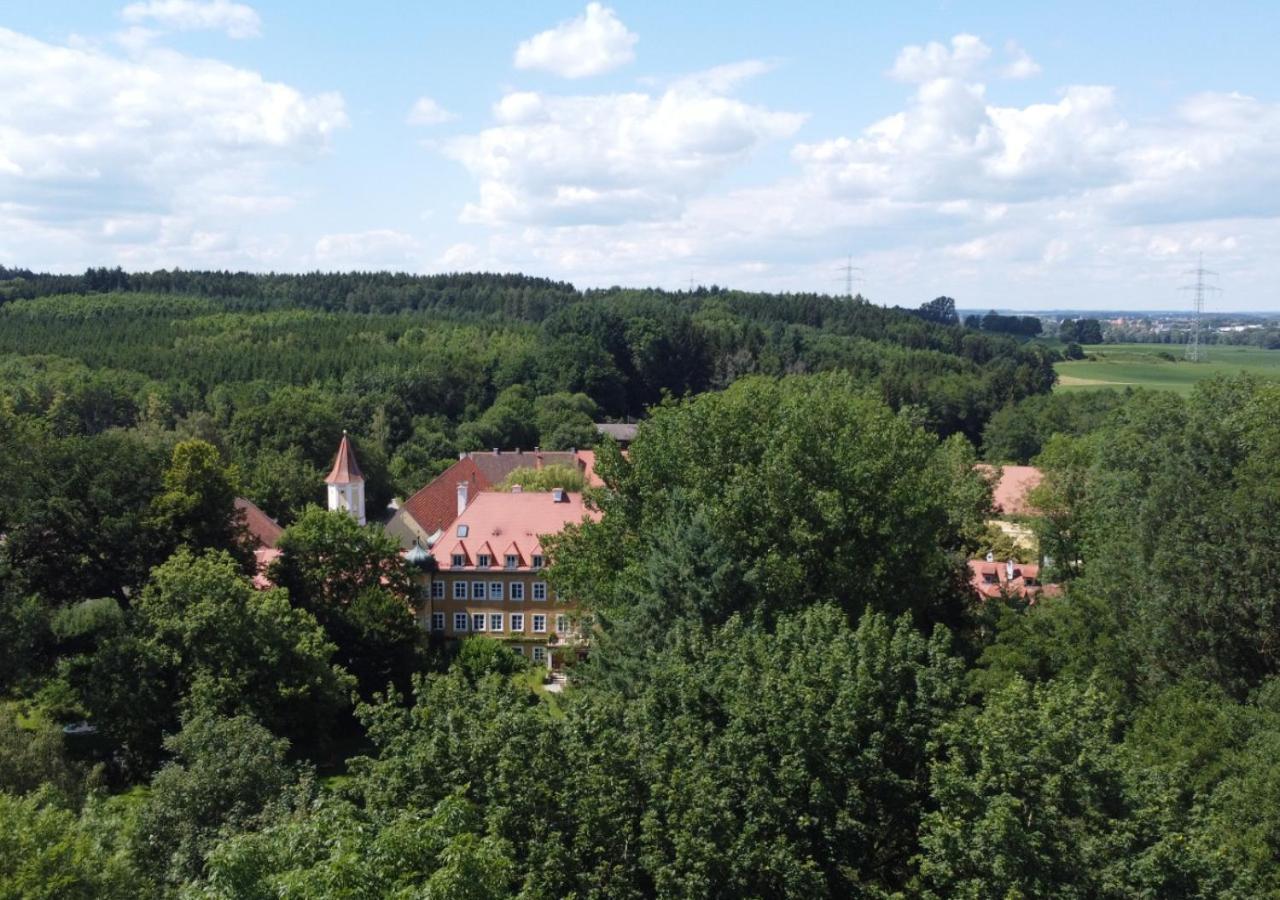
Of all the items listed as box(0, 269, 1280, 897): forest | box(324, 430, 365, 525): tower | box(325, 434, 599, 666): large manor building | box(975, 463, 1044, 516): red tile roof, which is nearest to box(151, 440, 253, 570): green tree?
box(0, 269, 1280, 897): forest

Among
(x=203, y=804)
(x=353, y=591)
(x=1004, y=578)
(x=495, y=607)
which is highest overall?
(x=203, y=804)

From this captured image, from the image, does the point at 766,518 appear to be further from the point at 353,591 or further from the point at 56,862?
the point at 353,591

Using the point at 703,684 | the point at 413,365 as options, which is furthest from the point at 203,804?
the point at 413,365

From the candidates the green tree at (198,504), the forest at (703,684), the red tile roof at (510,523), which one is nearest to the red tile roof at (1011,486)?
the forest at (703,684)

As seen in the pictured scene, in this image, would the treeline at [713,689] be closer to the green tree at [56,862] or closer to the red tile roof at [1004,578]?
the green tree at [56,862]

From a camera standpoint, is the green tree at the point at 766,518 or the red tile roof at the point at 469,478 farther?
the red tile roof at the point at 469,478

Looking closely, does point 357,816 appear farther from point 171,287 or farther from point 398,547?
point 171,287
